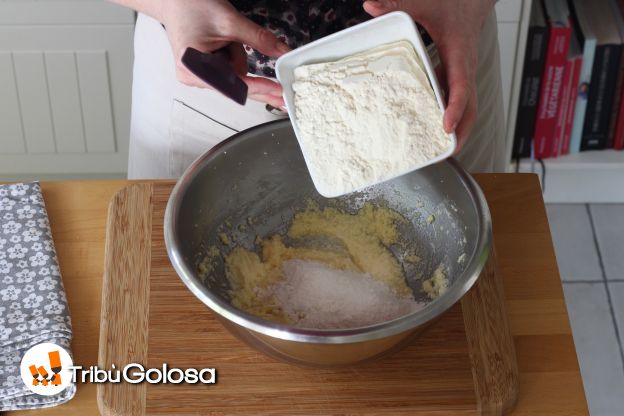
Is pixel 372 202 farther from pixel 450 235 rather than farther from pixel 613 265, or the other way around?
pixel 613 265

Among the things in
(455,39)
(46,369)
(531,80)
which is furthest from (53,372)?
(531,80)

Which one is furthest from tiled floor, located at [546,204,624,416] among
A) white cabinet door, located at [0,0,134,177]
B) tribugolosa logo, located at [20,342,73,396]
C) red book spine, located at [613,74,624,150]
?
tribugolosa logo, located at [20,342,73,396]

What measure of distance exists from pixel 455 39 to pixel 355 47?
0.14 m

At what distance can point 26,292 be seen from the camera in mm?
930

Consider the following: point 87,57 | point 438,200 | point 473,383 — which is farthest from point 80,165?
point 473,383

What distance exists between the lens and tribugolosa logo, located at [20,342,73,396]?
846 mm

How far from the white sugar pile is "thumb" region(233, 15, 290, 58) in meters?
0.25

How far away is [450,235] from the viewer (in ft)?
3.08

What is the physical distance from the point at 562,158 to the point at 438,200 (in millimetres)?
1026

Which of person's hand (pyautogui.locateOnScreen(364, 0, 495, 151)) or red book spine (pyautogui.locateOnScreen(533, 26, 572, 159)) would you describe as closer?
person's hand (pyautogui.locateOnScreen(364, 0, 495, 151))

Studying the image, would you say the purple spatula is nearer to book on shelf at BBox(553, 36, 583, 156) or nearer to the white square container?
the white square container

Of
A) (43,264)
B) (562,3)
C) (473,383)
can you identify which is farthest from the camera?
(562,3)

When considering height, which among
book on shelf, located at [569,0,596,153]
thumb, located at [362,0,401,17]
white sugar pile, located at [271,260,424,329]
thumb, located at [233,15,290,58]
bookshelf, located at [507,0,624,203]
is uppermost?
thumb, located at [362,0,401,17]

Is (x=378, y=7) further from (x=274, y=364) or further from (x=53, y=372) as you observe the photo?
(x=53, y=372)
